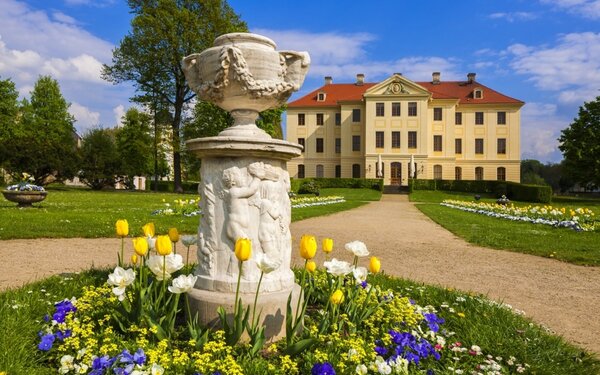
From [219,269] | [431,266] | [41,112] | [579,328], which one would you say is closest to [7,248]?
[219,269]

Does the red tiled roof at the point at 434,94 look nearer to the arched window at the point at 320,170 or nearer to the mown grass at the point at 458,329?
the arched window at the point at 320,170

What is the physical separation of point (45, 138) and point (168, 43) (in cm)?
1291

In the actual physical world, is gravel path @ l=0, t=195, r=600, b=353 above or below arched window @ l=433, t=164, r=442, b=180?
below

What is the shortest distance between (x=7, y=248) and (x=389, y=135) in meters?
40.4

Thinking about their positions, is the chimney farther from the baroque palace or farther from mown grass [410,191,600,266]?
mown grass [410,191,600,266]

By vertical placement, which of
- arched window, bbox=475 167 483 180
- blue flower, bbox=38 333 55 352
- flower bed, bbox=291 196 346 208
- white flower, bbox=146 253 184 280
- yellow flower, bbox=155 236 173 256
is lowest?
flower bed, bbox=291 196 346 208

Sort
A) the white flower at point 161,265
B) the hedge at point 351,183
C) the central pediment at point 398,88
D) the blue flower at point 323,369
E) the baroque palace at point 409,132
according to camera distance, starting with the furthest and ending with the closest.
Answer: the baroque palace at point 409,132 < the central pediment at point 398,88 < the hedge at point 351,183 < the white flower at point 161,265 < the blue flower at point 323,369

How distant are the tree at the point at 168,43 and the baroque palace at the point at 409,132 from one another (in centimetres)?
1664

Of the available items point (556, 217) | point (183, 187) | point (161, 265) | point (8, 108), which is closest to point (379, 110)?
point (183, 187)

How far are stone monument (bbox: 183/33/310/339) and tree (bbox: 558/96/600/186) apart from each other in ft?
114

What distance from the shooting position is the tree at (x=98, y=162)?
33.2m

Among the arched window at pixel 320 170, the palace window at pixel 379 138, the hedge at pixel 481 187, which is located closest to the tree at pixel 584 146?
the hedge at pixel 481 187

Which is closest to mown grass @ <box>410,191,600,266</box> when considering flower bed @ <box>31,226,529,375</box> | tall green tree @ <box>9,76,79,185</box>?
flower bed @ <box>31,226,529,375</box>

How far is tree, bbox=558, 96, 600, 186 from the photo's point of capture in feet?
103
